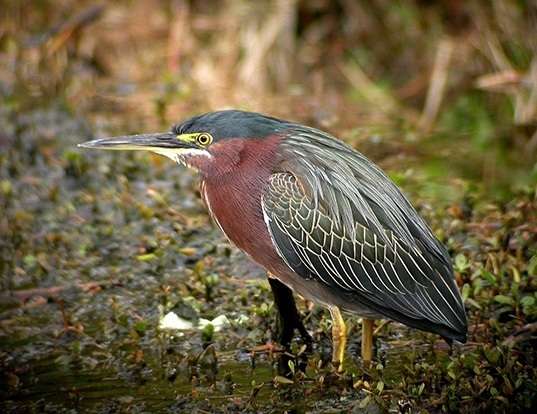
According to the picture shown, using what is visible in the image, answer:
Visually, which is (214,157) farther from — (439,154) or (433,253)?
(439,154)

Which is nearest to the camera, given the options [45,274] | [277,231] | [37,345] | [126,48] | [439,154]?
[277,231]

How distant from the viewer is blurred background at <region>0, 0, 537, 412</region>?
538 centimetres

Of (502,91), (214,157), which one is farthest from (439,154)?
(214,157)

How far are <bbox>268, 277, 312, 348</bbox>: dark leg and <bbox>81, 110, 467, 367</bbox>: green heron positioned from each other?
0.13m

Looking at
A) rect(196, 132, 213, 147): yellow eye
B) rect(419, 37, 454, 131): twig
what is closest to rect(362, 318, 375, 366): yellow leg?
rect(196, 132, 213, 147): yellow eye

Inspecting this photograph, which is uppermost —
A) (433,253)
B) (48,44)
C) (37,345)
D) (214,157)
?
(48,44)

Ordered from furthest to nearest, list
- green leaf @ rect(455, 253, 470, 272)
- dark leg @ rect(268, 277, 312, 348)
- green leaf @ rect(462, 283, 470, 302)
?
green leaf @ rect(455, 253, 470, 272) < green leaf @ rect(462, 283, 470, 302) < dark leg @ rect(268, 277, 312, 348)

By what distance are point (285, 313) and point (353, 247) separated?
0.55m

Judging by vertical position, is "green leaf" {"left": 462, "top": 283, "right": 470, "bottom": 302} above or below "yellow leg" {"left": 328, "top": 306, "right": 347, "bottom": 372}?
above

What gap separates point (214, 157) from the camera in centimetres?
537

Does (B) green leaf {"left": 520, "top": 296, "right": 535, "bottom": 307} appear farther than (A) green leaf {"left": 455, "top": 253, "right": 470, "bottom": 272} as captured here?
No

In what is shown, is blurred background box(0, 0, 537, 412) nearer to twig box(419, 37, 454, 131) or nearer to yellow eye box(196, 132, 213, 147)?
twig box(419, 37, 454, 131)

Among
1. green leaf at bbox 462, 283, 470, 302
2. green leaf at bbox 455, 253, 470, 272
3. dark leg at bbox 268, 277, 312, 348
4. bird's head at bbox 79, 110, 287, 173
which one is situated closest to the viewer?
bird's head at bbox 79, 110, 287, 173

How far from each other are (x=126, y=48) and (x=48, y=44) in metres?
1.28
